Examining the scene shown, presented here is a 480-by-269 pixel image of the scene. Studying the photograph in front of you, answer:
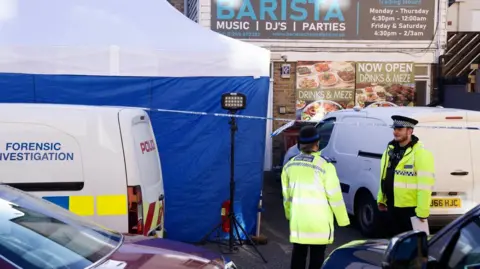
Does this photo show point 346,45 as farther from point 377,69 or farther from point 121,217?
point 121,217

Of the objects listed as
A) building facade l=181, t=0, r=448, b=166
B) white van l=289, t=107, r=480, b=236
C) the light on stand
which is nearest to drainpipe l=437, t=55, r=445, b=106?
building facade l=181, t=0, r=448, b=166

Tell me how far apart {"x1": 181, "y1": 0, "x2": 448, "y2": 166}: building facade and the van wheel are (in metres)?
4.64

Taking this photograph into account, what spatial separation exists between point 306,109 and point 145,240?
9.37 metres

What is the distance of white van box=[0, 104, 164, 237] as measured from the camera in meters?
4.62

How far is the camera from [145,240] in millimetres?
Result: 3572

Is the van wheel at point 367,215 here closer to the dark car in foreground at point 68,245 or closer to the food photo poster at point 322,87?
the dark car in foreground at point 68,245

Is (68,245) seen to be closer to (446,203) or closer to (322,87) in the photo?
(446,203)

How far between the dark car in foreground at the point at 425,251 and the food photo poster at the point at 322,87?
933cm

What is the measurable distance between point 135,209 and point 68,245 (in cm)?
168

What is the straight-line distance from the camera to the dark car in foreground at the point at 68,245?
2.79m

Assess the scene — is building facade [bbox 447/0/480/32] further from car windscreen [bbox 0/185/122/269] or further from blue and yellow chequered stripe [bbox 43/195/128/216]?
car windscreen [bbox 0/185/122/269]

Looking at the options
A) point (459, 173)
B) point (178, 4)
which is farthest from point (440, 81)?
point (178, 4)

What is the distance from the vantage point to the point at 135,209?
473 centimetres

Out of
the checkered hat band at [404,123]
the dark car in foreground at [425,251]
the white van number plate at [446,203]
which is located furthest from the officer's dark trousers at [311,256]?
the white van number plate at [446,203]
